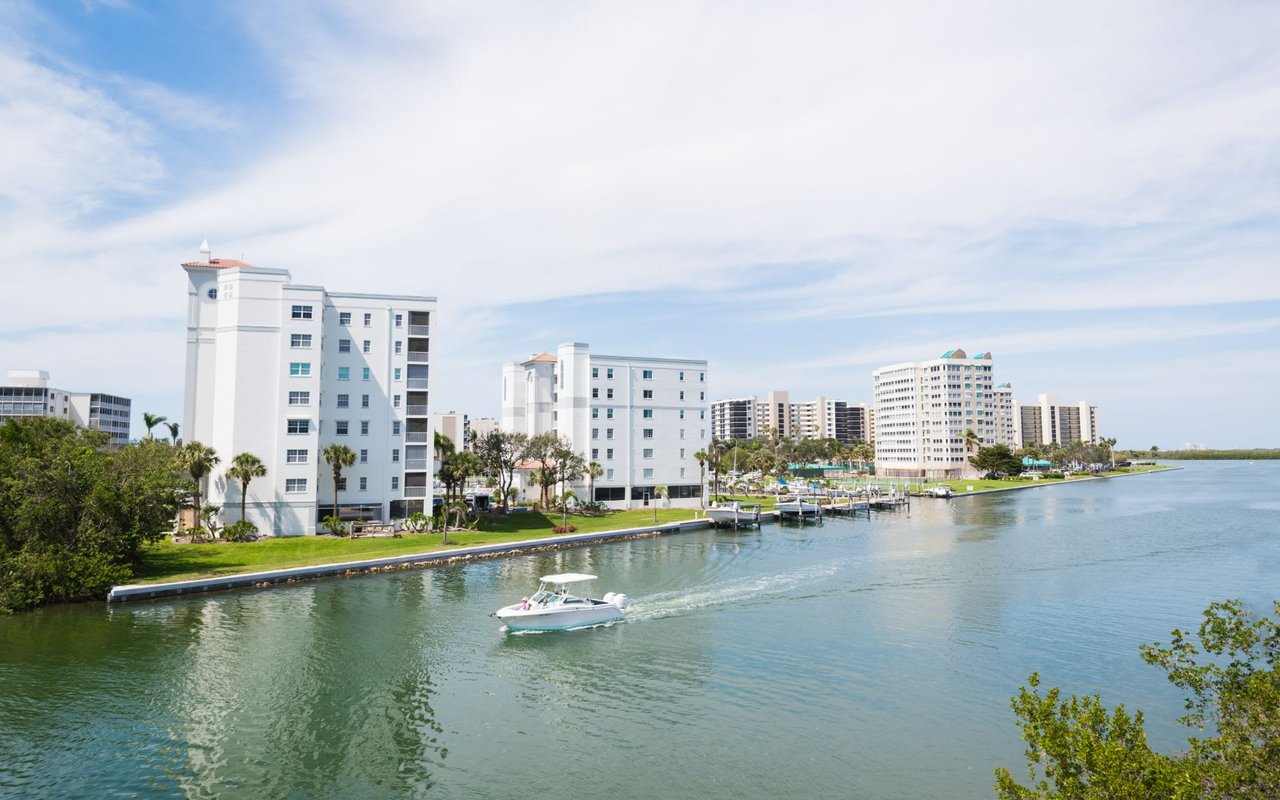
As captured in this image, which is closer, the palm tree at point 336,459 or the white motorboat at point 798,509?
the palm tree at point 336,459

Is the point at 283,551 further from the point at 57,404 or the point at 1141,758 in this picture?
the point at 57,404

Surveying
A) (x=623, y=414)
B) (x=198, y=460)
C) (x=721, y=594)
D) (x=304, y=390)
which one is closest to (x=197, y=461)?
(x=198, y=460)

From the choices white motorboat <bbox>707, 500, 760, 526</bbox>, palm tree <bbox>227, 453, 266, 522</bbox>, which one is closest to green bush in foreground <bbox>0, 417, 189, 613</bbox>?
palm tree <bbox>227, 453, 266, 522</bbox>

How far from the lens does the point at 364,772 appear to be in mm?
23688

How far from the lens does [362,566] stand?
5612 centimetres

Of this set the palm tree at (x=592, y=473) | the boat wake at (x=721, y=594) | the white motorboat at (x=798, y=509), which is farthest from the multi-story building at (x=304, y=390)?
the white motorboat at (x=798, y=509)

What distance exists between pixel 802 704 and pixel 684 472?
7457 cm

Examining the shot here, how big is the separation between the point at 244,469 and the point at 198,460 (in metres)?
4.11

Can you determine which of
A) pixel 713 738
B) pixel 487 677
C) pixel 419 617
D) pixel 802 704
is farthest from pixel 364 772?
pixel 419 617

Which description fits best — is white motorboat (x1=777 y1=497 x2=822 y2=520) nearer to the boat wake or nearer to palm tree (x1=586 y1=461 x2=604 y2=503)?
palm tree (x1=586 y1=461 x2=604 y2=503)

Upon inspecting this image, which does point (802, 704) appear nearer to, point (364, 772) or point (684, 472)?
point (364, 772)

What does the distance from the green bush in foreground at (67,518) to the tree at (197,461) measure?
30.7ft

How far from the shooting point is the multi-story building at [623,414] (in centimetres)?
9788

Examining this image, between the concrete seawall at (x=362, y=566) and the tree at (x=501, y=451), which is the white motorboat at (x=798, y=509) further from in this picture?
the tree at (x=501, y=451)
